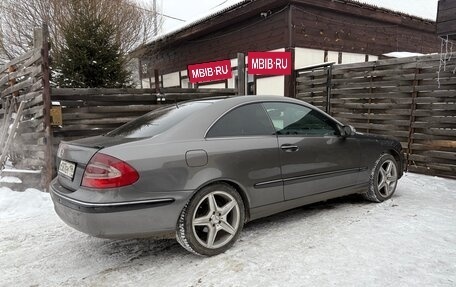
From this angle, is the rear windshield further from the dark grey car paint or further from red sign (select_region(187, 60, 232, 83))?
red sign (select_region(187, 60, 232, 83))

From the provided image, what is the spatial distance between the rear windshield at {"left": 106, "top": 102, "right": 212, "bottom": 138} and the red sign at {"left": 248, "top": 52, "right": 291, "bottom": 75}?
5.14 meters

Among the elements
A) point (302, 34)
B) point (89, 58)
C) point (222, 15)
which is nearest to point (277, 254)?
point (89, 58)

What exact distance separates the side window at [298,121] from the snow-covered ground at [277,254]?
1.01 meters

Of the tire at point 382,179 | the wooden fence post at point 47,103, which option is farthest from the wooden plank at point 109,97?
the tire at point 382,179

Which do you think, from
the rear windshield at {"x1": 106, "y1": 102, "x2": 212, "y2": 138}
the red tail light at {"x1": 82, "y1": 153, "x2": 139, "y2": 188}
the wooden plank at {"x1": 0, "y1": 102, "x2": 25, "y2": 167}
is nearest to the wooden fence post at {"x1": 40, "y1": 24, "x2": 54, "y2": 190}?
the wooden plank at {"x1": 0, "y1": 102, "x2": 25, "y2": 167}

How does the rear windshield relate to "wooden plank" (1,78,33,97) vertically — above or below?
below

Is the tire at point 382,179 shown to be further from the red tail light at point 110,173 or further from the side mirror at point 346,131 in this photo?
the red tail light at point 110,173

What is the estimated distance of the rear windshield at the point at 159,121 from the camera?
10.8 ft

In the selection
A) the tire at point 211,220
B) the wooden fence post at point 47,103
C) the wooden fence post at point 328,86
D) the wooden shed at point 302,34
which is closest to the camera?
the tire at point 211,220

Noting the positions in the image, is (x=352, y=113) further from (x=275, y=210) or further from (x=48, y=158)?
(x=48, y=158)

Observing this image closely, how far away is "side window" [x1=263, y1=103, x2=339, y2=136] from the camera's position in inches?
150

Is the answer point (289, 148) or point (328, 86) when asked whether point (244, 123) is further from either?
point (328, 86)

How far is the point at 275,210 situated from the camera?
12.0 feet

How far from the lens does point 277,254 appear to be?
319 cm
